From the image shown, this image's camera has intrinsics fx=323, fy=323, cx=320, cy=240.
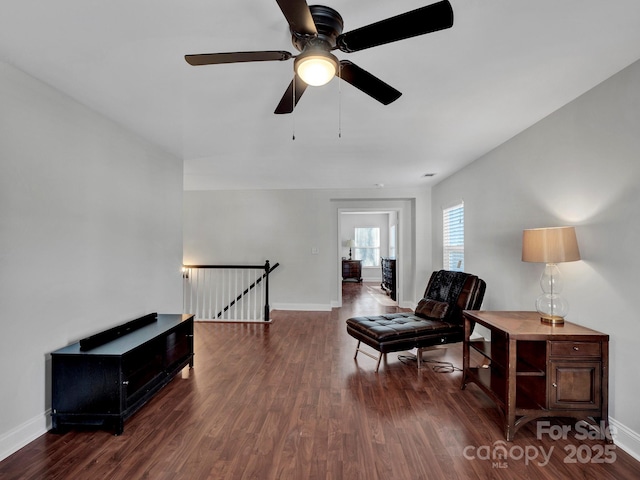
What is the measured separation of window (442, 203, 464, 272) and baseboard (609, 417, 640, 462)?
2.72 meters

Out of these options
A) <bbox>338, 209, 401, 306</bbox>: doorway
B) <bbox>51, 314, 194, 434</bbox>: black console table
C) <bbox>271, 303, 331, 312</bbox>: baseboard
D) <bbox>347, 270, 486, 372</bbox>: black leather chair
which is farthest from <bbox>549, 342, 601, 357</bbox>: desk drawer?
<bbox>338, 209, 401, 306</bbox>: doorway

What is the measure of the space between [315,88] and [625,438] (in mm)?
3050

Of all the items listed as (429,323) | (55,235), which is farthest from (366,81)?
(429,323)

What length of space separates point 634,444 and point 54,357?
3.77m

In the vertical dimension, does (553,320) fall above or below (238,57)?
below

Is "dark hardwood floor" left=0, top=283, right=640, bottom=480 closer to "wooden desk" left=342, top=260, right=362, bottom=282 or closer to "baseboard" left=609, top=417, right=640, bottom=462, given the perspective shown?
"baseboard" left=609, top=417, right=640, bottom=462

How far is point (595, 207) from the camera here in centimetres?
228

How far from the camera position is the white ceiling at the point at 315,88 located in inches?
60.9

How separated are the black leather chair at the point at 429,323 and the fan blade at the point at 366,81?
88.4 inches

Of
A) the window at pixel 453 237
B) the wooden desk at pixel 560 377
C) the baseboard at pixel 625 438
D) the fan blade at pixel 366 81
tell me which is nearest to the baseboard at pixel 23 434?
the fan blade at pixel 366 81

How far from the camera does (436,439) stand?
2.15m

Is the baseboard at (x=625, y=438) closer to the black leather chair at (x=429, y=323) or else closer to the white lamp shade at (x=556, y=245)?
the white lamp shade at (x=556, y=245)

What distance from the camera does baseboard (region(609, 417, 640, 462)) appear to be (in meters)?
1.96

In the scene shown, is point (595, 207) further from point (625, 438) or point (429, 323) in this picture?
point (429, 323)
